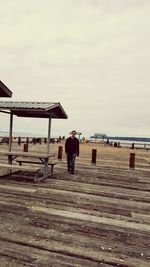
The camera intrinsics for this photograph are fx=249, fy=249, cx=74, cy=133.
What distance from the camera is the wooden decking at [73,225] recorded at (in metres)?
4.27

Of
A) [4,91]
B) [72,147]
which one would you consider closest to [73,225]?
[4,91]

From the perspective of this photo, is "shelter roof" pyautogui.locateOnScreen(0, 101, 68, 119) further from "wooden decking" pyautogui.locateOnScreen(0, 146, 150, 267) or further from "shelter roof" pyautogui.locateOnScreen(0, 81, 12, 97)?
"wooden decking" pyautogui.locateOnScreen(0, 146, 150, 267)

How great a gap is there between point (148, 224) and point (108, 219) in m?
0.98

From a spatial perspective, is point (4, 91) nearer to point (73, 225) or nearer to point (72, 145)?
point (72, 145)

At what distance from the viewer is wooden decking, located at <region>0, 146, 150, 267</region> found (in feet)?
14.0

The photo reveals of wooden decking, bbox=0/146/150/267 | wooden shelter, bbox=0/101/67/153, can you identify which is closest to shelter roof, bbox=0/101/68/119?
wooden shelter, bbox=0/101/67/153

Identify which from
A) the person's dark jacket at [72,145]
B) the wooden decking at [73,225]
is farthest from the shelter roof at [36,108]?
the wooden decking at [73,225]

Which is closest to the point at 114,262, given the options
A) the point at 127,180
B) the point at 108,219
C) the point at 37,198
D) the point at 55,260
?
the point at 55,260

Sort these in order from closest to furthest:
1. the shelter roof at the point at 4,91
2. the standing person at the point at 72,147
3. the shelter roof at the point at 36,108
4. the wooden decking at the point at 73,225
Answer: the wooden decking at the point at 73,225 < the shelter roof at the point at 4,91 < the shelter roof at the point at 36,108 < the standing person at the point at 72,147

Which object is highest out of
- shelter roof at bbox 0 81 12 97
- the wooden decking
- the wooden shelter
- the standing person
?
shelter roof at bbox 0 81 12 97

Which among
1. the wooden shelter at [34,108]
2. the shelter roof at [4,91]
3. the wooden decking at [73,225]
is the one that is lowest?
the wooden decking at [73,225]

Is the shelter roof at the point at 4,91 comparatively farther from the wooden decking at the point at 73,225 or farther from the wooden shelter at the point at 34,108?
the wooden decking at the point at 73,225

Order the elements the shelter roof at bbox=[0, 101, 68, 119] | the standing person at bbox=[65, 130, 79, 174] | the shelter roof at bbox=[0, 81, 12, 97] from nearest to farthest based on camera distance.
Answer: the shelter roof at bbox=[0, 81, 12, 97] < the shelter roof at bbox=[0, 101, 68, 119] < the standing person at bbox=[65, 130, 79, 174]

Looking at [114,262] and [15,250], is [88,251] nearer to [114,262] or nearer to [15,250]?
[114,262]
